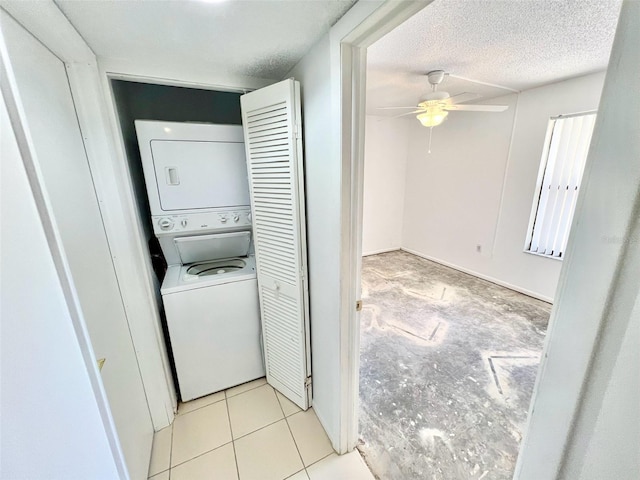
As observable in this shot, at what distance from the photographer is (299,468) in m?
1.40

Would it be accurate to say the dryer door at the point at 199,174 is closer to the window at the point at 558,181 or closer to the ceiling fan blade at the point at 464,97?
the ceiling fan blade at the point at 464,97

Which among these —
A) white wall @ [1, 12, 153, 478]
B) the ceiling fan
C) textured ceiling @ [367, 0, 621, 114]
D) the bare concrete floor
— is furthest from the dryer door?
the bare concrete floor

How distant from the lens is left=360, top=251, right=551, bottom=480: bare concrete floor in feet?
4.73

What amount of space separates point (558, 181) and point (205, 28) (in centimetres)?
354

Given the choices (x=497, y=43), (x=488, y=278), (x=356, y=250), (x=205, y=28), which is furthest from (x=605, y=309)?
(x=488, y=278)

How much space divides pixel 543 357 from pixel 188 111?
2.59 m

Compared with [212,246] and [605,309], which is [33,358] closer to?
[605,309]

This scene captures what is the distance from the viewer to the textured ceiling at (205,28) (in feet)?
2.95

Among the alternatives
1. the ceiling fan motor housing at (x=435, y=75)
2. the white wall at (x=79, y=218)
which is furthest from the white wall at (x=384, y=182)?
the white wall at (x=79, y=218)

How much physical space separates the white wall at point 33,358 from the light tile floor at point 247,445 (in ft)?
2.99

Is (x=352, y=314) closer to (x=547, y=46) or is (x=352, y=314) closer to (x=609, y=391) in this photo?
(x=609, y=391)

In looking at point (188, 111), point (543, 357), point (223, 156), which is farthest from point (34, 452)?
point (188, 111)

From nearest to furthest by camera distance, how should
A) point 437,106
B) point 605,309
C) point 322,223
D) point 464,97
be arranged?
point 605,309
point 322,223
point 437,106
point 464,97

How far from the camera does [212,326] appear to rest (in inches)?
68.0
